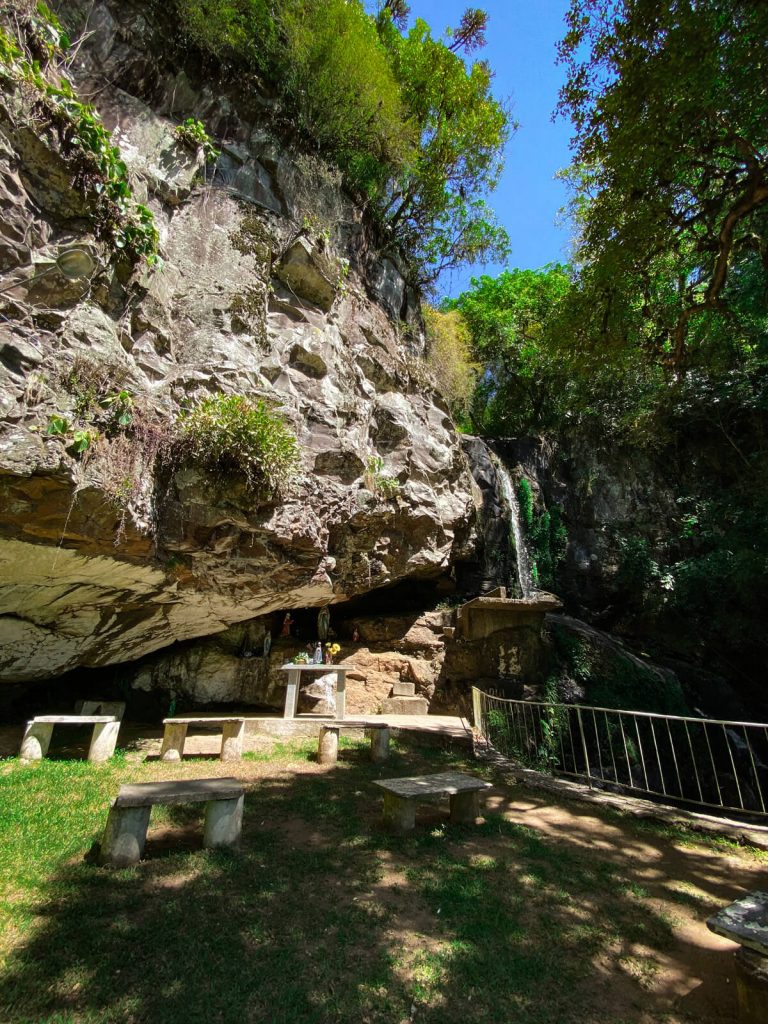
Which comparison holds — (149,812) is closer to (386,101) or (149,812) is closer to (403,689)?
(403,689)

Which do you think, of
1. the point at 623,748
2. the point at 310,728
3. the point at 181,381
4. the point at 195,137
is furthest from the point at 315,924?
the point at 195,137

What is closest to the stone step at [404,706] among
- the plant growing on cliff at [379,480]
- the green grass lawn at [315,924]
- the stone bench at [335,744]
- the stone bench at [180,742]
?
the stone bench at [335,744]

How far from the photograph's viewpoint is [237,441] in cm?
638

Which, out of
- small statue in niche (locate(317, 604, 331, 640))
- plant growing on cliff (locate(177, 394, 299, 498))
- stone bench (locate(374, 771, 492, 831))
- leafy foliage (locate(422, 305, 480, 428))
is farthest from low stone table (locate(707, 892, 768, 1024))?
leafy foliage (locate(422, 305, 480, 428))

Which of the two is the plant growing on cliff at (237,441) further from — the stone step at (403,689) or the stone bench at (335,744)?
the stone step at (403,689)

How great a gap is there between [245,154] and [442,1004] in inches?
461

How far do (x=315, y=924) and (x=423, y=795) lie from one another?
4.63 ft

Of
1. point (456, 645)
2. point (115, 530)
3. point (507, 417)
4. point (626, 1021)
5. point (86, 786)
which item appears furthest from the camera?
point (507, 417)

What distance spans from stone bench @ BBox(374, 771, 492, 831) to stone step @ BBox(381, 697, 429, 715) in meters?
5.58

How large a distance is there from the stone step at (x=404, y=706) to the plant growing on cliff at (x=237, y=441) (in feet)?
18.5

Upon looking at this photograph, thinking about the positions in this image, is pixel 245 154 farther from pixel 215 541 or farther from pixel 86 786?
pixel 86 786

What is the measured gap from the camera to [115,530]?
577 centimetres

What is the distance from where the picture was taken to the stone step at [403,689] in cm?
1032

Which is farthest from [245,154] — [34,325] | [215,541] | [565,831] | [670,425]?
[670,425]
